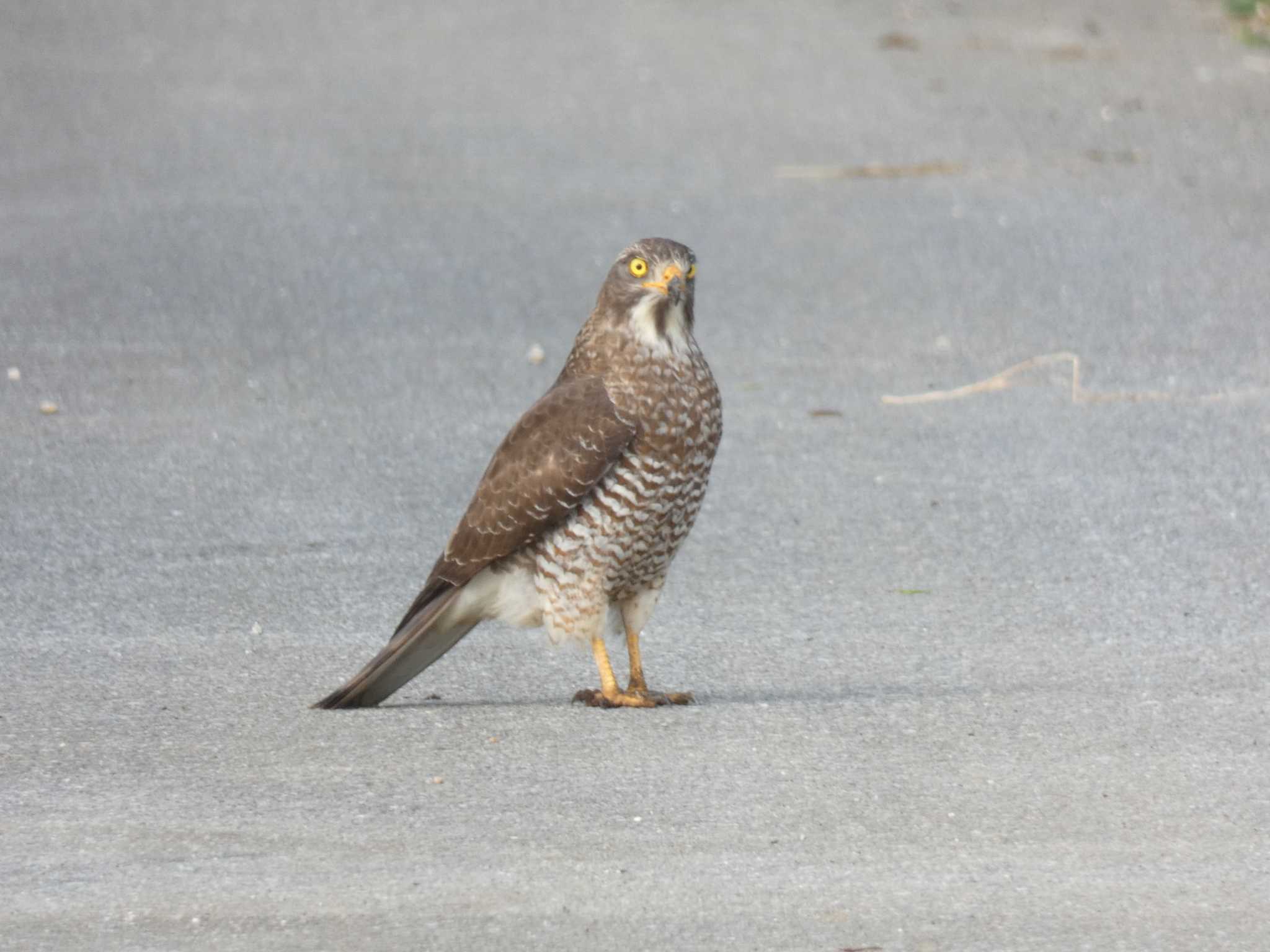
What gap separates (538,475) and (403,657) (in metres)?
0.63

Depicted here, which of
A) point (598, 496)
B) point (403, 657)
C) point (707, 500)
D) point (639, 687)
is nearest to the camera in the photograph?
point (598, 496)

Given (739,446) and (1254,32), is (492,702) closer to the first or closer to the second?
(739,446)

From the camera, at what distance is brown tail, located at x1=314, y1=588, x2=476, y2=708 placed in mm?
5215

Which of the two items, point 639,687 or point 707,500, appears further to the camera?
point 707,500

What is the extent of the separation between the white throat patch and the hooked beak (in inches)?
0.7

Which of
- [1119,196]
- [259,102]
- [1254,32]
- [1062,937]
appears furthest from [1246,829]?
[1254,32]

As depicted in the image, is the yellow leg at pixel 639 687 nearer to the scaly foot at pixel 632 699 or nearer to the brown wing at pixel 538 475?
the scaly foot at pixel 632 699

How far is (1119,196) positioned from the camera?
11.6 m

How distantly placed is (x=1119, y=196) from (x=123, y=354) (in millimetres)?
5994

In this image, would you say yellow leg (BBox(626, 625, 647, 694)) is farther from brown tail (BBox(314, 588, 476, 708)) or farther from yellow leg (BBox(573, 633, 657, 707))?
brown tail (BBox(314, 588, 476, 708))

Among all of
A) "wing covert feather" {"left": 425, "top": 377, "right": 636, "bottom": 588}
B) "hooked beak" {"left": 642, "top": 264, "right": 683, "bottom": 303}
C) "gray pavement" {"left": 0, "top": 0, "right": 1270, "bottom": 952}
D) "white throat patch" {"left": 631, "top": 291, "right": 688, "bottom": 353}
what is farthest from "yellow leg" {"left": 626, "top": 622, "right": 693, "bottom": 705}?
"hooked beak" {"left": 642, "top": 264, "right": 683, "bottom": 303}

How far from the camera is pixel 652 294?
203 inches

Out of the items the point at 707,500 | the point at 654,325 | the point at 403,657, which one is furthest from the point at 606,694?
the point at 707,500

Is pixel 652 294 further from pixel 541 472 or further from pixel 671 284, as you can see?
pixel 541 472
